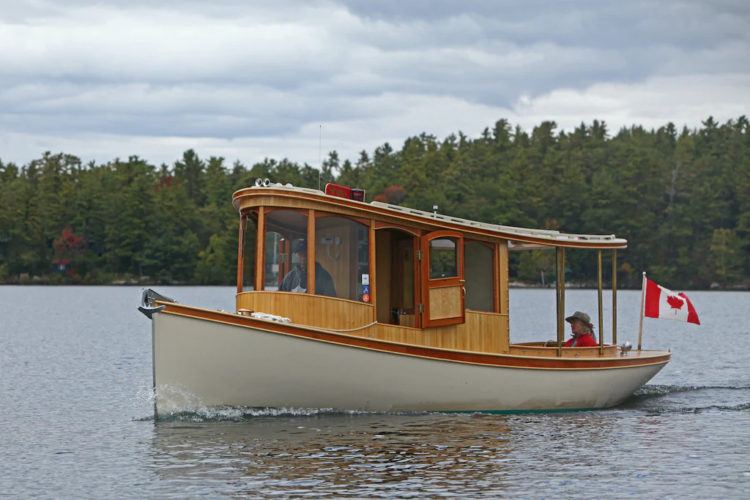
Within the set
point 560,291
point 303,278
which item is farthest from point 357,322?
point 560,291

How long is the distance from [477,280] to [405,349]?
2.70 m

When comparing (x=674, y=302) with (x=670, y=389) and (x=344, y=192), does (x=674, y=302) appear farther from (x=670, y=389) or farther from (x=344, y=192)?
(x=344, y=192)

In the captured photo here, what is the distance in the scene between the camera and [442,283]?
72.0 feet

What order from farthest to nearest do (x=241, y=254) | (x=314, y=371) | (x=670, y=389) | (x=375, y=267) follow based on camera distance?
(x=670, y=389), (x=241, y=254), (x=375, y=267), (x=314, y=371)

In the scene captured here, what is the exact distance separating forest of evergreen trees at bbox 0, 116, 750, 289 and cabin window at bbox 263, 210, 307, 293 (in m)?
103

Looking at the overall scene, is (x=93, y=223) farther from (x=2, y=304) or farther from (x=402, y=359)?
(x=402, y=359)

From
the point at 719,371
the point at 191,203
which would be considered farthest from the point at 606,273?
the point at 719,371

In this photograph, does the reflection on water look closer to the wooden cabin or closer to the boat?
the boat

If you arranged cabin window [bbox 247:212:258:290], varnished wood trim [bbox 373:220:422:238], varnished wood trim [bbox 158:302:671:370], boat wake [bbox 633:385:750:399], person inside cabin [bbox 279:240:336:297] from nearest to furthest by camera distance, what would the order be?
1. varnished wood trim [bbox 158:302:671:370]
2. person inside cabin [bbox 279:240:336:297]
3. varnished wood trim [bbox 373:220:422:238]
4. cabin window [bbox 247:212:258:290]
5. boat wake [bbox 633:385:750:399]

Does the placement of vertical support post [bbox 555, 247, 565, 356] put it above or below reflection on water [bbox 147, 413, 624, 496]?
above

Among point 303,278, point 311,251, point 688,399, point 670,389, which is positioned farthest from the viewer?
Result: point 670,389

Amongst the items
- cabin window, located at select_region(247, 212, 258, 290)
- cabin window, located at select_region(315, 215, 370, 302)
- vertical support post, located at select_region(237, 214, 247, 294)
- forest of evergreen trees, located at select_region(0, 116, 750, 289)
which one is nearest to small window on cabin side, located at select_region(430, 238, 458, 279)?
cabin window, located at select_region(315, 215, 370, 302)

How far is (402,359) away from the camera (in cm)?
2100

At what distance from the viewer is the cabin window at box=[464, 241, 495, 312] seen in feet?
75.1
